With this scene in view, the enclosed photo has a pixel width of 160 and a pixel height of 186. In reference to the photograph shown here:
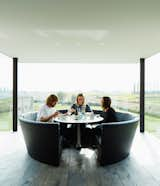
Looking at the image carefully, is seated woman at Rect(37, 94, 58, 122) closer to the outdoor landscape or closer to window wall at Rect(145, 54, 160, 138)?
the outdoor landscape

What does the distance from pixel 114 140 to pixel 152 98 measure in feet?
10.1

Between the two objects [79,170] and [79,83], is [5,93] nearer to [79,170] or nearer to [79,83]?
[79,83]

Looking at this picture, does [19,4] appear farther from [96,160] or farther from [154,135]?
[154,135]

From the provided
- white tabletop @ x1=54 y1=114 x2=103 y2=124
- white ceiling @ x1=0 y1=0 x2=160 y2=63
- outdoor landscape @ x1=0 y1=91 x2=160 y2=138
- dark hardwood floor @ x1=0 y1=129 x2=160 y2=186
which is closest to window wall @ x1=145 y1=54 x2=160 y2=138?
outdoor landscape @ x1=0 y1=91 x2=160 y2=138

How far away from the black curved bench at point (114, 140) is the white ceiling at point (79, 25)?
66.2 inches

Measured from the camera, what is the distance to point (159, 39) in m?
3.55

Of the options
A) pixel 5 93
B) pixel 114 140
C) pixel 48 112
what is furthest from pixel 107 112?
pixel 5 93

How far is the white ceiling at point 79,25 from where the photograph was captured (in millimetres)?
2196

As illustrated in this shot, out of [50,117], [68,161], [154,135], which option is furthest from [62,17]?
[154,135]

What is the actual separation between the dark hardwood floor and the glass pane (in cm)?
198

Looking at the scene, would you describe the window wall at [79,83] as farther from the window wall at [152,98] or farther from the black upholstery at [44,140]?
the black upholstery at [44,140]

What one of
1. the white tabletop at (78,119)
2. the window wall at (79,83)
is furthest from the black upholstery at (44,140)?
the window wall at (79,83)

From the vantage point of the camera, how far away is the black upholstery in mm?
3004

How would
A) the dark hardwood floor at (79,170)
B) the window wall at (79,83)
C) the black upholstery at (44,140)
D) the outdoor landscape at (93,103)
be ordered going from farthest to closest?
1. the window wall at (79,83)
2. the outdoor landscape at (93,103)
3. the black upholstery at (44,140)
4. the dark hardwood floor at (79,170)
